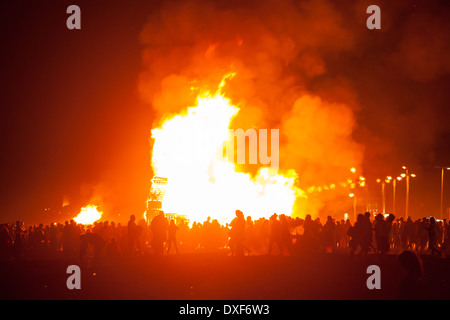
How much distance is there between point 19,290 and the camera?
13148 mm

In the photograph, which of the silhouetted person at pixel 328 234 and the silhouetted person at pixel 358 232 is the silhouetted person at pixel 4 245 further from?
the silhouetted person at pixel 358 232

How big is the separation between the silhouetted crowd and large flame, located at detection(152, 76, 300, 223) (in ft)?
25.1

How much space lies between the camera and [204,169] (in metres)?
33.5

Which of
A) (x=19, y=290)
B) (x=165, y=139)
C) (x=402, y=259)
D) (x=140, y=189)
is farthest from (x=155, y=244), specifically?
(x=140, y=189)

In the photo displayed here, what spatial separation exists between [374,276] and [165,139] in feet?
72.3

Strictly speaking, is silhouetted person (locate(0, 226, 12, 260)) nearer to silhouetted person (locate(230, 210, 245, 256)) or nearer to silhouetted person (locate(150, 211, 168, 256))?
silhouetted person (locate(150, 211, 168, 256))

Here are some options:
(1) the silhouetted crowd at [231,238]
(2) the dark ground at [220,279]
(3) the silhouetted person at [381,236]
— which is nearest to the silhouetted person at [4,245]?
(1) the silhouetted crowd at [231,238]

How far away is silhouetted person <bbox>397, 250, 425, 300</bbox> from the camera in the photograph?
7605 mm

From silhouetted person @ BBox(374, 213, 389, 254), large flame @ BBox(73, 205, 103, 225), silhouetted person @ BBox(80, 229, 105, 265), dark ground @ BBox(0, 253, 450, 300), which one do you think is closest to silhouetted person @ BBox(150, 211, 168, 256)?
dark ground @ BBox(0, 253, 450, 300)

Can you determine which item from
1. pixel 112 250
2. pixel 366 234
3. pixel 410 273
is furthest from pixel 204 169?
pixel 410 273

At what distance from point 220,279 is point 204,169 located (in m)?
19.7

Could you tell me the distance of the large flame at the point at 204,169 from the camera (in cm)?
3256

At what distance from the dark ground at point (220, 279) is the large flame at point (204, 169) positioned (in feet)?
49.9

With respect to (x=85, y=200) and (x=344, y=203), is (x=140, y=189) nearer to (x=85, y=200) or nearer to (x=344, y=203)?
(x=85, y=200)
